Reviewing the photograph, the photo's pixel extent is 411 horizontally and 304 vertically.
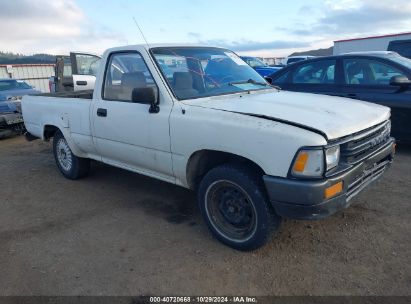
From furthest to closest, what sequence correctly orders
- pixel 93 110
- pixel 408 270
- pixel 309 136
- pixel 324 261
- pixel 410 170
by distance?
1. pixel 410 170
2. pixel 93 110
3. pixel 324 261
4. pixel 408 270
5. pixel 309 136

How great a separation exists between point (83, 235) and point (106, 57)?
2.09 meters

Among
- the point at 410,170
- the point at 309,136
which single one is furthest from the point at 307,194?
the point at 410,170

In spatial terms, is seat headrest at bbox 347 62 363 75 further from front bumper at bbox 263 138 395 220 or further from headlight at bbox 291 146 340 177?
headlight at bbox 291 146 340 177

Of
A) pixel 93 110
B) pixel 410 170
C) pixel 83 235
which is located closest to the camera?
pixel 83 235

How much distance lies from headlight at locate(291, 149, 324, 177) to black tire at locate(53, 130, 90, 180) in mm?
3604

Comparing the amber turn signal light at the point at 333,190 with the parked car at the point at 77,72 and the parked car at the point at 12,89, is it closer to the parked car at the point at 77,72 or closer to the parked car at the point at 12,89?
the parked car at the point at 12,89

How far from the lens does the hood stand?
284 centimetres

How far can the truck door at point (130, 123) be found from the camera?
3.64m

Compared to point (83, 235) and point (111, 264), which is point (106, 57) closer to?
point (83, 235)

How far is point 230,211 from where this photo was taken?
3342 mm

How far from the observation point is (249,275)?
2.92 m

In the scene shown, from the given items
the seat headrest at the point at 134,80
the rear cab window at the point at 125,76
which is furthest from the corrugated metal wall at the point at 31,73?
the seat headrest at the point at 134,80

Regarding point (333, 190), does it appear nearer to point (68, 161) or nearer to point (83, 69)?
point (68, 161)

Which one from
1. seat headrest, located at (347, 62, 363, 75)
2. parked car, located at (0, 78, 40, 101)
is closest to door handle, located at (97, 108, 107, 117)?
seat headrest, located at (347, 62, 363, 75)
